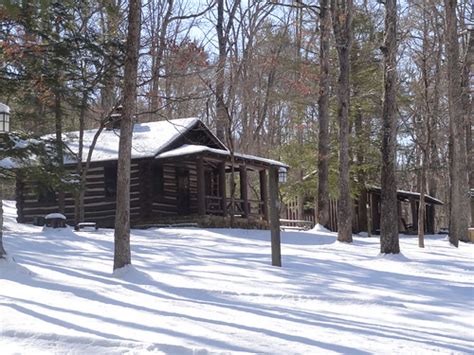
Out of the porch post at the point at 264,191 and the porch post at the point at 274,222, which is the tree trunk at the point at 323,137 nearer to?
the porch post at the point at 264,191

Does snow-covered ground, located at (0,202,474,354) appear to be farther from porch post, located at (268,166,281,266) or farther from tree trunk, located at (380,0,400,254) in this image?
tree trunk, located at (380,0,400,254)

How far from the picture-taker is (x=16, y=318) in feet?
21.7

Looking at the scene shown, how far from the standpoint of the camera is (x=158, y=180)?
84.0 feet

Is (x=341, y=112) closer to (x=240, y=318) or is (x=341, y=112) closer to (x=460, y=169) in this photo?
(x=460, y=169)

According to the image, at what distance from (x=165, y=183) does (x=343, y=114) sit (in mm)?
9823

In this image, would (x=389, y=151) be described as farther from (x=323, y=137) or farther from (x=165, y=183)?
(x=165, y=183)

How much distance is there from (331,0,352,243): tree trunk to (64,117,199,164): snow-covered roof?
692 cm

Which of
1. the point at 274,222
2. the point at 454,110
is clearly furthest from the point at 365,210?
the point at 274,222

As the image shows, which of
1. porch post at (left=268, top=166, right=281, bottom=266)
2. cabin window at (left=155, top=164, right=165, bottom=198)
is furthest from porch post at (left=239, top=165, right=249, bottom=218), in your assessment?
porch post at (left=268, top=166, right=281, bottom=266)

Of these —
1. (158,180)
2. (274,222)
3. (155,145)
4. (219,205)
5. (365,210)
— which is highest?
(155,145)

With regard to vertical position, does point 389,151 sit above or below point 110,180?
below

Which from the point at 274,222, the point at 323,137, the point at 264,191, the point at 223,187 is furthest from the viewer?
the point at 264,191

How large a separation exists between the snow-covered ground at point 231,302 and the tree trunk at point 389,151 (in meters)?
0.57

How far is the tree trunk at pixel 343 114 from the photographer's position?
18.7 m
